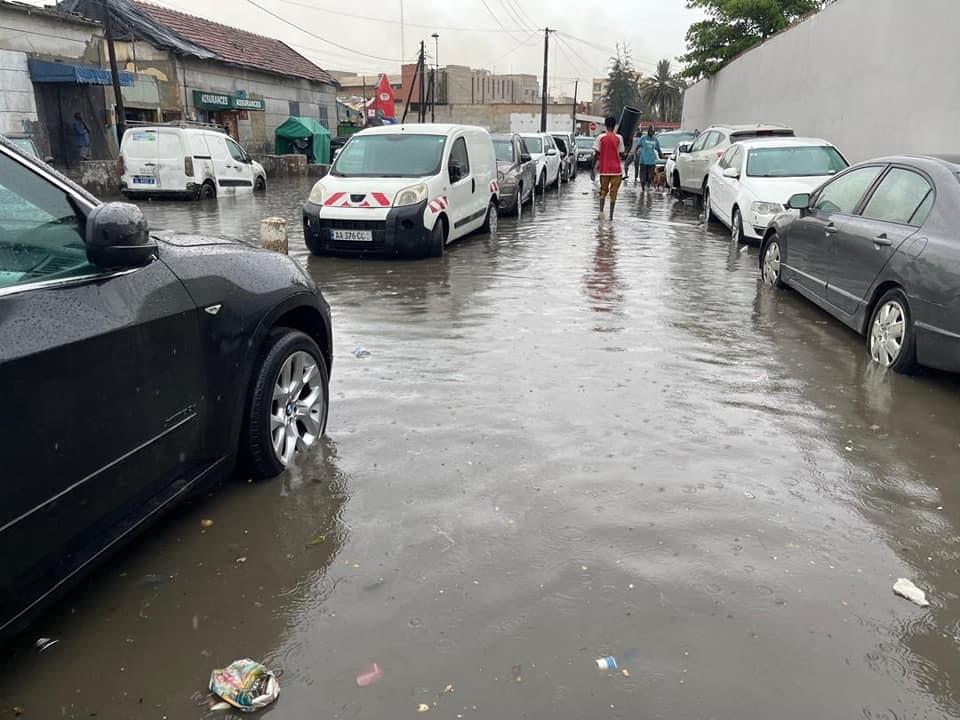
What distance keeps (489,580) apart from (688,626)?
2.47 feet

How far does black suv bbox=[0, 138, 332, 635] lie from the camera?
88.7 inches

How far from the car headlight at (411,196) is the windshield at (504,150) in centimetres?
618

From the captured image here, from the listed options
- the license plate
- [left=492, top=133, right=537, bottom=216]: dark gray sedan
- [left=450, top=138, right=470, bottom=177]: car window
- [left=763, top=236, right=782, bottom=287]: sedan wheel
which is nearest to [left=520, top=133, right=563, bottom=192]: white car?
[left=492, top=133, right=537, bottom=216]: dark gray sedan

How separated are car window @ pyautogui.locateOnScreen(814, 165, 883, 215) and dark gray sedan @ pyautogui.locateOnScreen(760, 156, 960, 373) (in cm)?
1

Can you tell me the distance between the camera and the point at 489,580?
3.01 meters

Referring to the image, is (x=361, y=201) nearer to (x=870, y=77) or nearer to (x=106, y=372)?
(x=106, y=372)

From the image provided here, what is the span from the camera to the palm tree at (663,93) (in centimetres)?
9150

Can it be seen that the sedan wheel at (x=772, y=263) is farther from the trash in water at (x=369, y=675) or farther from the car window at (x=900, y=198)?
the trash in water at (x=369, y=675)

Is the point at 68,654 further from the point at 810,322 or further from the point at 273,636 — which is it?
the point at 810,322

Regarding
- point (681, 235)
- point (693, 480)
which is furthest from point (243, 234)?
point (693, 480)

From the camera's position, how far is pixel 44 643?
2645mm

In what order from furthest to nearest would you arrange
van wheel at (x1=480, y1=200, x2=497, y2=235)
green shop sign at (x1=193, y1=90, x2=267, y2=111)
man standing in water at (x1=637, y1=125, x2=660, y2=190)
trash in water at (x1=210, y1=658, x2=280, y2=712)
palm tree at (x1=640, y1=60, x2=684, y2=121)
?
palm tree at (x1=640, y1=60, x2=684, y2=121), green shop sign at (x1=193, y1=90, x2=267, y2=111), man standing in water at (x1=637, y1=125, x2=660, y2=190), van wheel at (x1=480, y1=200, x2=497, y2=235), trash in water at (x1=210, y1=658, x2=280, y2=712)

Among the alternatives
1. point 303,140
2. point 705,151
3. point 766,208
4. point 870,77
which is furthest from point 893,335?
point 303,140

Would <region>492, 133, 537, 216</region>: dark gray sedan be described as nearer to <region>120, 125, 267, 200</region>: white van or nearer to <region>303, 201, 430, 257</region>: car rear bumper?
<region>303, 201, 430, 257</region>: car rear bumper
